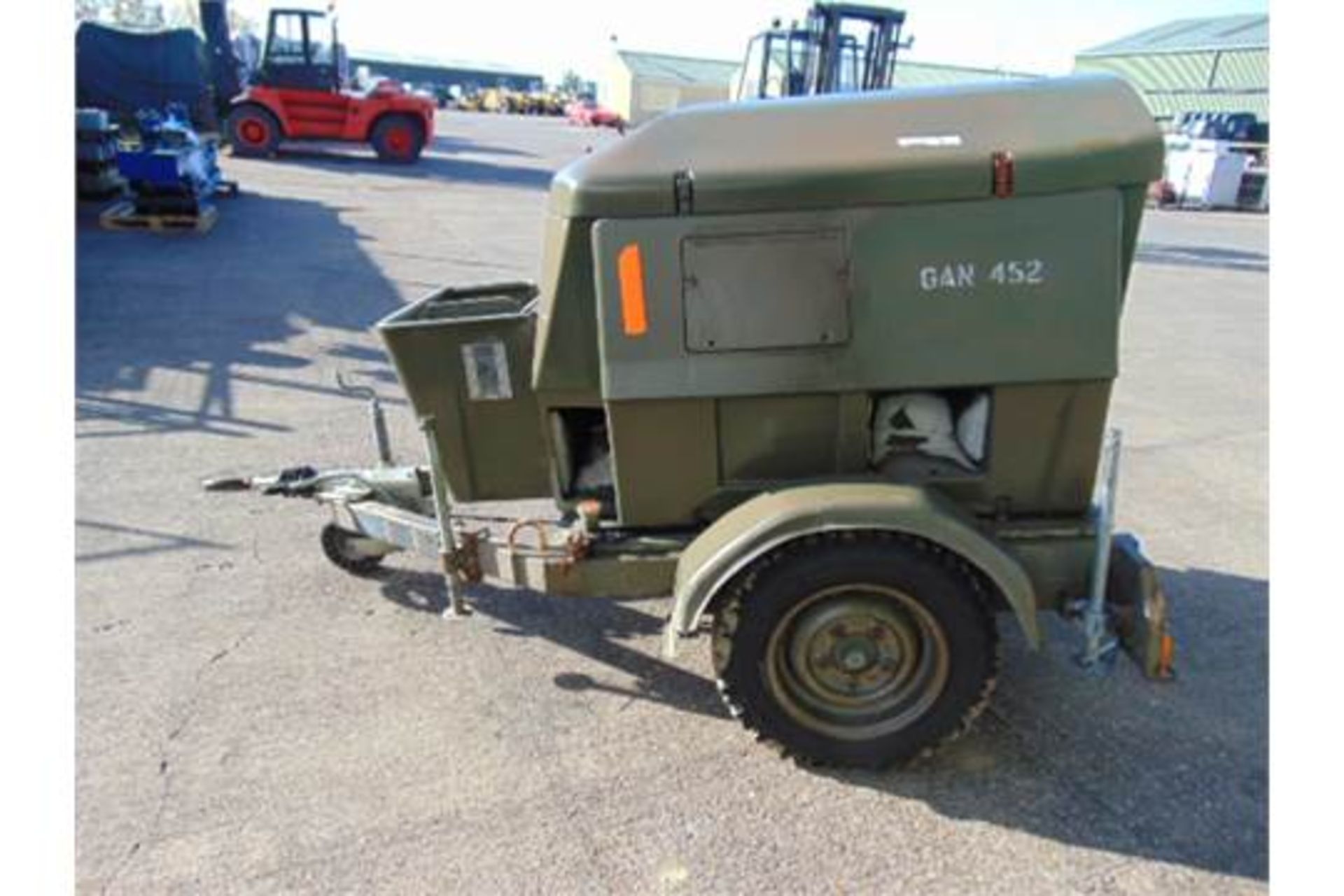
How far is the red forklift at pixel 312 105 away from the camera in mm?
19422

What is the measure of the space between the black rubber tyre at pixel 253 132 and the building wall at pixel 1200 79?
81.8 ft

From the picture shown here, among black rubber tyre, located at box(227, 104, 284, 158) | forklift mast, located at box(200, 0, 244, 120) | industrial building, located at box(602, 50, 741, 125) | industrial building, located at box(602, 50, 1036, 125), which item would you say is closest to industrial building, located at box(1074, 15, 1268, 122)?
industrial building, located at box(602, 50, 1036, 125)

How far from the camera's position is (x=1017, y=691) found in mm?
3395

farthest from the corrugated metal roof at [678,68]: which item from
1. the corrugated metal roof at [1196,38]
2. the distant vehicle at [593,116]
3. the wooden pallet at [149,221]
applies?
the wooden pallet at [149,221]

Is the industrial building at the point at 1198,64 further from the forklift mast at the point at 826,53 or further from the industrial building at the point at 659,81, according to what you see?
the forklift mast at the point at 826,53

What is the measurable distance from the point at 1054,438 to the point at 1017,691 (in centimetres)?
102

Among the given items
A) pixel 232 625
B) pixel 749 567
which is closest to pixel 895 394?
pixel 749 567

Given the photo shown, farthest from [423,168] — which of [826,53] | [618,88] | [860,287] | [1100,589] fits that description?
[618,88]

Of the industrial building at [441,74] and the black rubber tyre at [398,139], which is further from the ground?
→ the industrial building at [441,74]

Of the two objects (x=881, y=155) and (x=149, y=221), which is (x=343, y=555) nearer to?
(x=881, y=155)

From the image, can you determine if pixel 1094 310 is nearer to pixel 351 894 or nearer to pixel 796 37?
pixel 351 894

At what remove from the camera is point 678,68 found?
2339 inches

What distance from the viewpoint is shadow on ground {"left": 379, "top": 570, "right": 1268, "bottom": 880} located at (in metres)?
2.77

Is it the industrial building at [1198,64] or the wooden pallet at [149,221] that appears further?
the industrial building at [1198,64]
